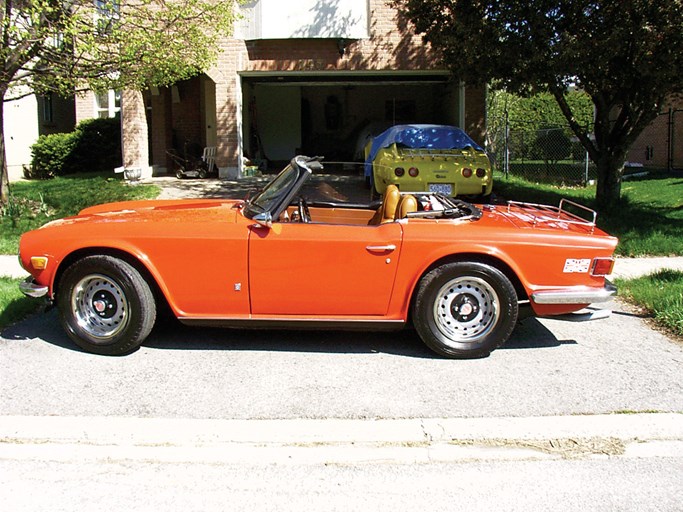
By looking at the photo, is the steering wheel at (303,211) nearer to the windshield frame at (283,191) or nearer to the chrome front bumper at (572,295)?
the windshield frame at (283,191)

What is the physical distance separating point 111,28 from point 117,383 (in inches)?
291

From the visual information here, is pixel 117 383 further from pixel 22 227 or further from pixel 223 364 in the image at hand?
pixel 22 227

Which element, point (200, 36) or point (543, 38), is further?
point (200, 36)

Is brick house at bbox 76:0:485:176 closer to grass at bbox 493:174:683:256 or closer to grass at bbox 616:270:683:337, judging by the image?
grass at bbox 493:174:683:256

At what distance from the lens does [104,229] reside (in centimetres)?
504

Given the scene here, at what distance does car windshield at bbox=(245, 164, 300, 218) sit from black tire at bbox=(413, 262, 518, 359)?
49.7 inches

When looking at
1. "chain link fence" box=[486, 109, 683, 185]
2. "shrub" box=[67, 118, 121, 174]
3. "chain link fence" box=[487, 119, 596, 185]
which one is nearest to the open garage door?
"chain link fence" box=[487, 119, 596, 185]

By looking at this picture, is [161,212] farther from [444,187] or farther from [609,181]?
[609,181]

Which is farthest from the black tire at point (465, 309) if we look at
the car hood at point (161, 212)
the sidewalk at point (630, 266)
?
the sidewalk at point (630, 266)

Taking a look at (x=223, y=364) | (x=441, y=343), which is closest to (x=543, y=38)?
(x=441, y=343)

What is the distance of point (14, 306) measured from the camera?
6.24 meters

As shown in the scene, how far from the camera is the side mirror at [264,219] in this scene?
16.3 feet

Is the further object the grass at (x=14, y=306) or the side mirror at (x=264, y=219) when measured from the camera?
the grass at (x=14, y=306)

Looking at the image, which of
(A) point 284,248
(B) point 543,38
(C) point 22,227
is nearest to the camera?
(A) point 284,248
